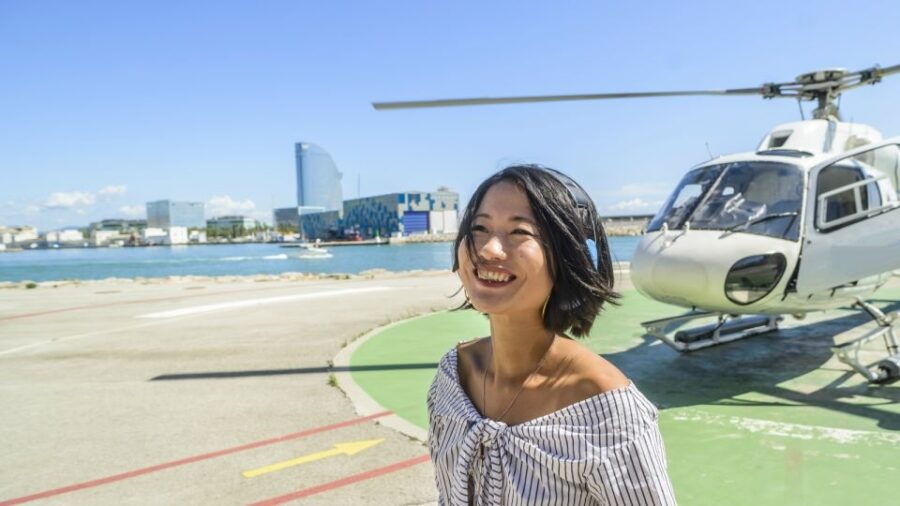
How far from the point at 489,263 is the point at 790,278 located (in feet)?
Result: 17.1

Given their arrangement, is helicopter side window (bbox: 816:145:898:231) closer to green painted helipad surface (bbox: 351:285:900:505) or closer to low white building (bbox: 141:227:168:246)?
green painted helipad surface (bbox: 351:285:900:505)

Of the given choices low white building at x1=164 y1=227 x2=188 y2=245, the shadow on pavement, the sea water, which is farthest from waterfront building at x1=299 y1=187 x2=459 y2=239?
the shadow on pavement

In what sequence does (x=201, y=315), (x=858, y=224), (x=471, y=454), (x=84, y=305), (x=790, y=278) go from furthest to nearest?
(x=84, y=305) < (x=201, y=315) < (x=858, y=224) < (x=790, y=278) < (x=471, y=454)

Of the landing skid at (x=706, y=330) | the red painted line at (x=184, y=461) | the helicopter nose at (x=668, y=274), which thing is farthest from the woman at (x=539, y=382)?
the landing skid at (x=706, y=330)

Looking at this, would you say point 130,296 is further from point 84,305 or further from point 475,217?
point 475,217

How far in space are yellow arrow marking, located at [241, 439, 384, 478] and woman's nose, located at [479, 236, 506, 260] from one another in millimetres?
3160

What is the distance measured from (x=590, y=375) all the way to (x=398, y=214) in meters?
130

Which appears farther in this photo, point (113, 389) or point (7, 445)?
point (113, 389)

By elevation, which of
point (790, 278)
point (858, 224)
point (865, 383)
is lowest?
point (865, 383)

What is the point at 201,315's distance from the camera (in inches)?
441

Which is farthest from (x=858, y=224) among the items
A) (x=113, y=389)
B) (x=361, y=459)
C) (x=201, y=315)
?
(x=201, y=315)

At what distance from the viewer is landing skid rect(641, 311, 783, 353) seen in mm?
6680

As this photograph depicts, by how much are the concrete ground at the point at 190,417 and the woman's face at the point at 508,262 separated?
7.99 ft

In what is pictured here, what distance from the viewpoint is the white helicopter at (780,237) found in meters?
5.43
